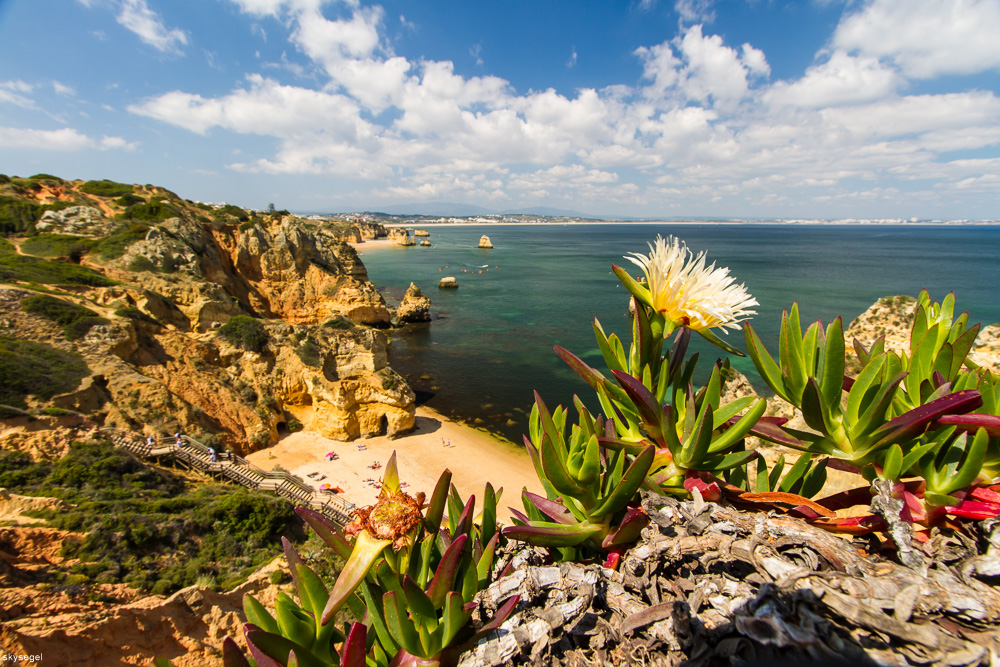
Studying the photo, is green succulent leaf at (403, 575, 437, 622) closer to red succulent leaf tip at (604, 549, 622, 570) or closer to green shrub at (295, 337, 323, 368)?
red succulent leaf tip at (604, 549, 622, 570)

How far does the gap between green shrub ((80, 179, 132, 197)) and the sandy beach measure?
19.9 metres

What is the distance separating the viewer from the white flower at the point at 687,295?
4.84ft

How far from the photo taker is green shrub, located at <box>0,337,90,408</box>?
8.00 m

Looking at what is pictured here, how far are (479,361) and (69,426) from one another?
57.5 feet

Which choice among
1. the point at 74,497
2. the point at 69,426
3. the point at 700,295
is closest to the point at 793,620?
the point at 700,295

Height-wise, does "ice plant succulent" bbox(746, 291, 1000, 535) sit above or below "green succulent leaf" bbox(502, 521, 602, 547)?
above

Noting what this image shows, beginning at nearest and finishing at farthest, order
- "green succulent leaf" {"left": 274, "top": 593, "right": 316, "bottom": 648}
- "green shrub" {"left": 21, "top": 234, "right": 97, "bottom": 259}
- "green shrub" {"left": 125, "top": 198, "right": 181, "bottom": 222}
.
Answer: "green succulent leaf" {"left": 274, "top": 593, "right": 316, "bottom": 648} → "green shrub" {"left": 21, "top": 234, "right": 97, "bottom": 259} → "green shrub" {"left": 125, "top": 198, "right": 181, "bottom": 222}

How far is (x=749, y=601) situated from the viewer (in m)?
0.96

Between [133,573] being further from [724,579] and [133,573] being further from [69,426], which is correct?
[724,579]

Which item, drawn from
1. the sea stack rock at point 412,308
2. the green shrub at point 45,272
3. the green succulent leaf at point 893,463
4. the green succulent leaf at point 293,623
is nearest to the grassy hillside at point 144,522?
the green succulent leaf at point 293,623

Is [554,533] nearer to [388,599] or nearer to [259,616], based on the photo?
[388,599]

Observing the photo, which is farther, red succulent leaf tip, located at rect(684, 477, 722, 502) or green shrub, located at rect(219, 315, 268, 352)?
green shrub, located at rect(219, 315, 268, 352)

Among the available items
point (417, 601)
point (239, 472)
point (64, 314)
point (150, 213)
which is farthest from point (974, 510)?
point (150, 213)

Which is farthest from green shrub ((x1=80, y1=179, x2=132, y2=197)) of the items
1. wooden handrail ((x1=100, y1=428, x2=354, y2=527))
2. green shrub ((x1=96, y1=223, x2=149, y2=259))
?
wooden handrail ((x1=100, y1=428, x2=354, y2=527))
